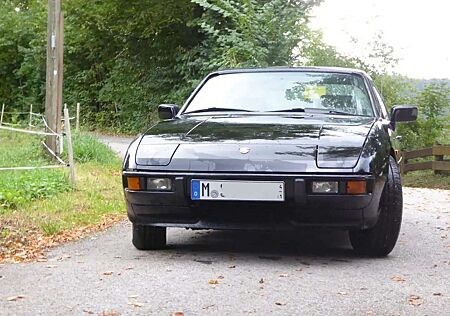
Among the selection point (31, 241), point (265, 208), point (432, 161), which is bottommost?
point (432, 161)

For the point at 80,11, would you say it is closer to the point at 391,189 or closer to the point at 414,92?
the point at 414,92

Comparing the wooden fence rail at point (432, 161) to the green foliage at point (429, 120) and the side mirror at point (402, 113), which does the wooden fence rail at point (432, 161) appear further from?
the side mirror at point (402, 113)

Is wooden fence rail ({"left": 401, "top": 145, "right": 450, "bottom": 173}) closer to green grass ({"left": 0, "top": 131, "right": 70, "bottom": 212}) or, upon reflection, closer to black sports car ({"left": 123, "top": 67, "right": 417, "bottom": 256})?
green grass ({"left": 0, "top": 131, "right": 70, "bottom": 212})

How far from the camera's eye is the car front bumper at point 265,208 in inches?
175

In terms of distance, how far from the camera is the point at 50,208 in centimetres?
721

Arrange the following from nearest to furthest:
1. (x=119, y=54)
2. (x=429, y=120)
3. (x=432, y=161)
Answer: (x=432, y=161)
(x=429, y=120)
(x=119, y=54)

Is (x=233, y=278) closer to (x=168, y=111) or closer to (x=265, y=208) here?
(x=265, y=208)

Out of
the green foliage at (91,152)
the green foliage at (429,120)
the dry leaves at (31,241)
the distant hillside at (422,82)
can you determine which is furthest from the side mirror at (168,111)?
the distant hillside at (422,82)

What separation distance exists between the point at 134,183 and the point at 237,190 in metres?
0.67

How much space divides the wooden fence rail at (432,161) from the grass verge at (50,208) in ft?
26.8

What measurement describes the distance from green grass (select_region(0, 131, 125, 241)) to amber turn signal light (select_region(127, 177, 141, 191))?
1.47 metres

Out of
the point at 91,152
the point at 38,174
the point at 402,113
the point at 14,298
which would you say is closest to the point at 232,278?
the point at 14,298

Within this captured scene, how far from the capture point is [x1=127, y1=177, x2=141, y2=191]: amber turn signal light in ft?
15.4

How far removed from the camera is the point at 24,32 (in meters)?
39.2
